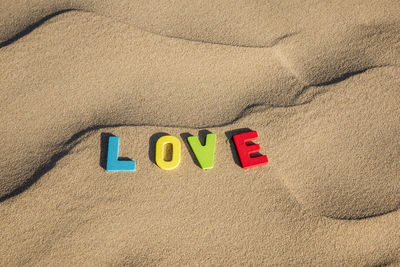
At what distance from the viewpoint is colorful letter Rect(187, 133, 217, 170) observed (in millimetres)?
1995

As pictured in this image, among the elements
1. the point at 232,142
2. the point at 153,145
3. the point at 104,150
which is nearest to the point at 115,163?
the point at 104,150

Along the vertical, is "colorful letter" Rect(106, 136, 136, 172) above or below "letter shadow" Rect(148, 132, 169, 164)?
below

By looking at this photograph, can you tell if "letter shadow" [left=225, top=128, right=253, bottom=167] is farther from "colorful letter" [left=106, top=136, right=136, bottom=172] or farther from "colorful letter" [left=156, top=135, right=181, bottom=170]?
"colorful letter" [left=106, top=136, right=136, bottom=172]

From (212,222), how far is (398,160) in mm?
1286

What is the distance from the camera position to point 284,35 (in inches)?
96.5

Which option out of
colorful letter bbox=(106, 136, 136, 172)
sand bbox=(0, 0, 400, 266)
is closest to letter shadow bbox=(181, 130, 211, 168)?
sand bbox=(0, 0, 400, 266)

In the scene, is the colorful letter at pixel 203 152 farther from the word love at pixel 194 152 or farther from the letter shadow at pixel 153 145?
the letter shadow at pixel 153 145

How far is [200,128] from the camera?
2.12 metres

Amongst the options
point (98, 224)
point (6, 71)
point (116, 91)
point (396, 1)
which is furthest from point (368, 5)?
point (6, 71)

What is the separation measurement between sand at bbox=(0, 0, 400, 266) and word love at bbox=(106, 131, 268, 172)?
0.06 meters

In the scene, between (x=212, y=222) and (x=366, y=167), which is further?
(x=366, y=167)

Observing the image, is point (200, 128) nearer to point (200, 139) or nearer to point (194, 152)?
point (200, 139)

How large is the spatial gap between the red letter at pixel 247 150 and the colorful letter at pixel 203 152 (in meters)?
0.16

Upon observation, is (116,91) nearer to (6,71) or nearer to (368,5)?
(6,71)
